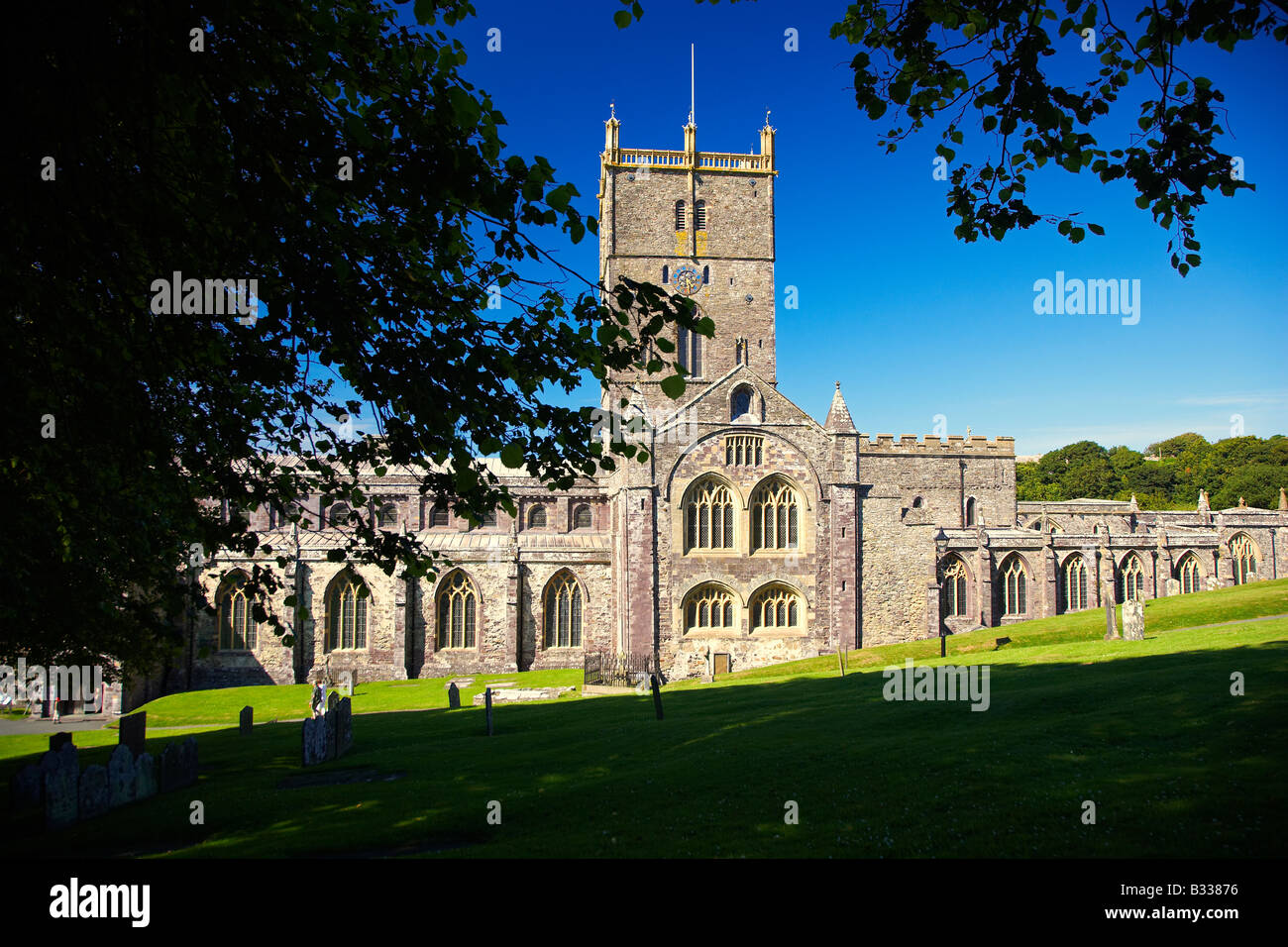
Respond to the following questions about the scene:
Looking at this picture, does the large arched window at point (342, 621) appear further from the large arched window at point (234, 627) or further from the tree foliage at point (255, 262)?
the tree foliage at point (255, 262)

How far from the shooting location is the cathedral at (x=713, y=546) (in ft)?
99.9

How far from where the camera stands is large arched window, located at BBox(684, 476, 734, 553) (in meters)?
30.7

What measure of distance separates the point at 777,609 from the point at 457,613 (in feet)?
46.5

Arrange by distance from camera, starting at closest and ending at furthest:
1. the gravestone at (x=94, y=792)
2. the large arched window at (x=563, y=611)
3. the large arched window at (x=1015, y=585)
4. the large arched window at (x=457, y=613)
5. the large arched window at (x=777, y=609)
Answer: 1. the gravestone at (x=94, y=792)
2. the large arched window at (x=777, y=609)
3. the large arched window at (x=457, y=613)
4. the large arched window at (x=563, y=611)
5. the large arched window at (x=1015, y=585)

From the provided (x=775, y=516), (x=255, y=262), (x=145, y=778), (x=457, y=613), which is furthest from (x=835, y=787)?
(x=457, y=613)

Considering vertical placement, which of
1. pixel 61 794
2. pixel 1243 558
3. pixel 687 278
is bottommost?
pixel 61 794

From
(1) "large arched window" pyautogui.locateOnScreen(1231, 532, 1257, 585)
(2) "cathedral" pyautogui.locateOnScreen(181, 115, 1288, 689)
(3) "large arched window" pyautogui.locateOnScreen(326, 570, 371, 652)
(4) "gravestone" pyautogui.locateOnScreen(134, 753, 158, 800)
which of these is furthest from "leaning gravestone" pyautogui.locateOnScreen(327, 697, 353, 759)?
(1) "large arched window" pyautogui.locateOnScreen(1231, 532, 1257, 585)

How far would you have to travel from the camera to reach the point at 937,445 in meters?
40.0

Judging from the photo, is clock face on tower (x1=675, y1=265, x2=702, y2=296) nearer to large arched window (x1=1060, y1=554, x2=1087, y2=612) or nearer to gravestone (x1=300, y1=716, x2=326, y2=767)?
large arched window (x1=1060, y1=554, x2=1087, y2=612)

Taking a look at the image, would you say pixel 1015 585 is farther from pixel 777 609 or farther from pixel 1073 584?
pixel 777 609

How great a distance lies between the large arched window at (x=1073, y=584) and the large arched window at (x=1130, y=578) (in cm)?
336

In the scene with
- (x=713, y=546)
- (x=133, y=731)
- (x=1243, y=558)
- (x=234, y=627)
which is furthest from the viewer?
(x=1243, y=558)

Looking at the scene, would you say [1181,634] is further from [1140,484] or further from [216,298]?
[1140,484]

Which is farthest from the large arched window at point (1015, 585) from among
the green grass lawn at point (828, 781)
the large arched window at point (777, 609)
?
the green grass lawn at point (828, 781)
